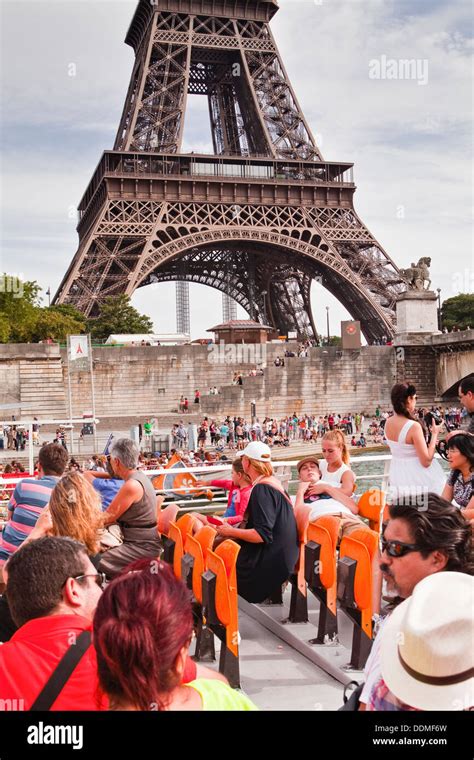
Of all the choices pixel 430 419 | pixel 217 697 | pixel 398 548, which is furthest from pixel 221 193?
pixel 217 697

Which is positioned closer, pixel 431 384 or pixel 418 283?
pixel 418 283

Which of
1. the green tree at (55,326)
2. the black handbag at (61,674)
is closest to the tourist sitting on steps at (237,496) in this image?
the black handbag at (61,674)

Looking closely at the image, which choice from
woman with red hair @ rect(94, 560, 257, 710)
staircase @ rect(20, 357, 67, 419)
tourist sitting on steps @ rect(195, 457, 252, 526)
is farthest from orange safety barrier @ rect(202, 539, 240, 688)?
staircase @ rect(20, 357, 67, 419)

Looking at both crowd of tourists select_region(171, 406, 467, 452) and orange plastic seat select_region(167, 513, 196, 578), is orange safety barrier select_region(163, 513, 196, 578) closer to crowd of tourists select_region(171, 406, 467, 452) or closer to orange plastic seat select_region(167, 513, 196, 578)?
orange plastic seat select_region(167, 513, 196, 578)

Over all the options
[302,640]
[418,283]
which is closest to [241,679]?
[302,640]

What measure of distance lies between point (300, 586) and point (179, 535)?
74 centimetres

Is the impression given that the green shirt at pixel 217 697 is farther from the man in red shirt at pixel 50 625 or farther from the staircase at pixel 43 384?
the staircase at pixel 43 384

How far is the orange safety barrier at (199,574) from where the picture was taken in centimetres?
397

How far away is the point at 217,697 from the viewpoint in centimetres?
183

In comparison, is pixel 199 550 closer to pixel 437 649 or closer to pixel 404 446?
pixel 404 446

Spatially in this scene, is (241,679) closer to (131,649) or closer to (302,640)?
(302,640)

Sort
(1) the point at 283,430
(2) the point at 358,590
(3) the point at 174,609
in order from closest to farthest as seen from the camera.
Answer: (3) the point at 174,609 → (2) the point at 358,590 → (1) the point at 283,430
